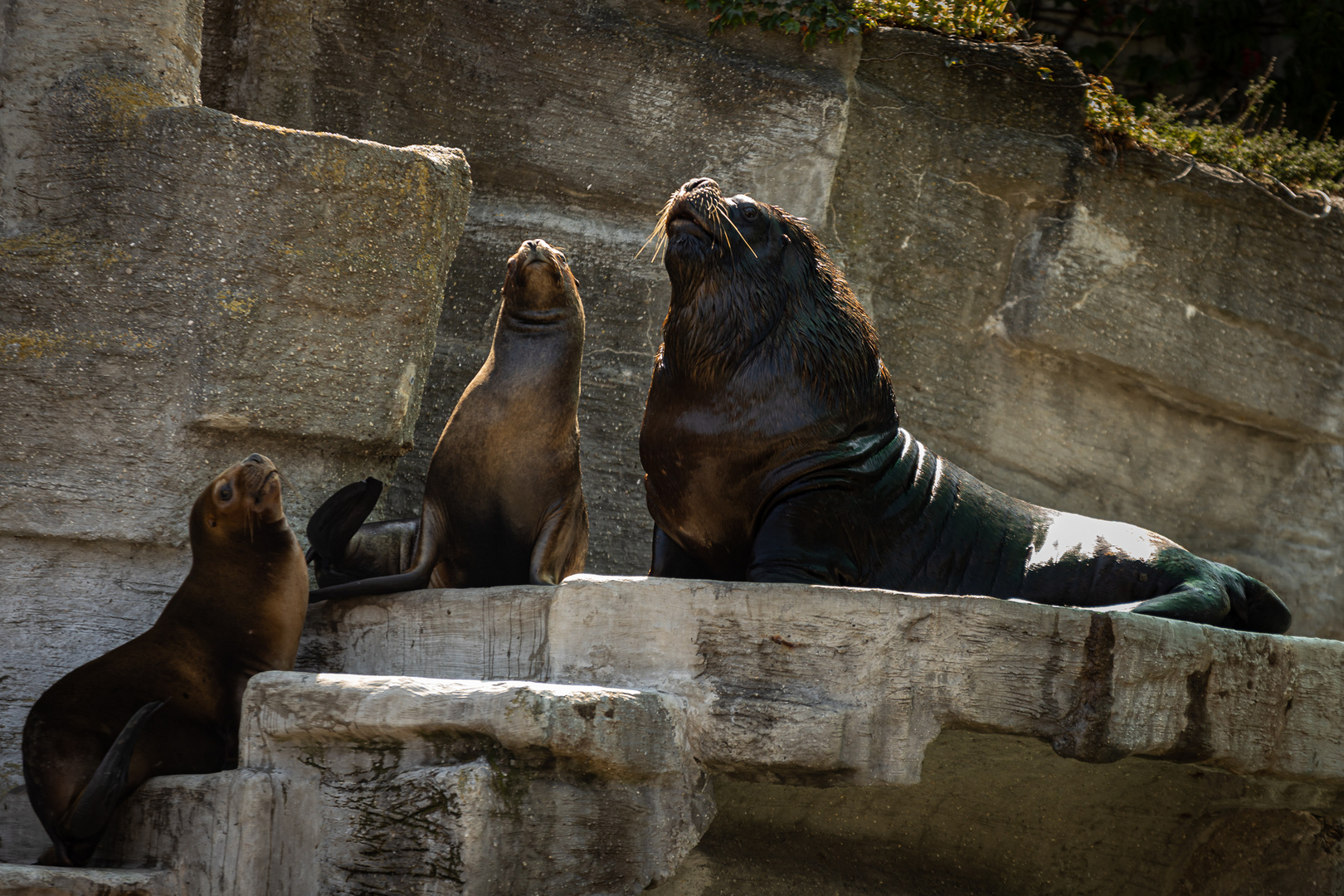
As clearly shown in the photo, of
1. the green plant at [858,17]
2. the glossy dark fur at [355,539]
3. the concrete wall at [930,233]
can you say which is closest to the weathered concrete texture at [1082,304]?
the concrete wall at [930,233]

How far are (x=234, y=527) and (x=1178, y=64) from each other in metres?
6.10

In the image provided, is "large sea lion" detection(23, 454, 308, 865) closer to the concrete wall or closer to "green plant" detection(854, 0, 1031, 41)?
the concrete wall

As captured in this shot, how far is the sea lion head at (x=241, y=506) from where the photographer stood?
293 cm

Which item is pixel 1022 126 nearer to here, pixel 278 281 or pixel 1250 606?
pixel 1250 606

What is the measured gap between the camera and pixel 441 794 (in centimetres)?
215

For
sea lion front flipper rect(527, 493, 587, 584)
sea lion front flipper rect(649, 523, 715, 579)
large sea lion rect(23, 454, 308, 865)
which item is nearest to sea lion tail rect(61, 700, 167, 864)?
large sea lion rect(23, 454, 308, 865)

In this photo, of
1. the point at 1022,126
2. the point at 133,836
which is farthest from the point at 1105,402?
the point at 133,836

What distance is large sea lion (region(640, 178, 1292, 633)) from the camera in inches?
115

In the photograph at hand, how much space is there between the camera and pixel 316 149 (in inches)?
141

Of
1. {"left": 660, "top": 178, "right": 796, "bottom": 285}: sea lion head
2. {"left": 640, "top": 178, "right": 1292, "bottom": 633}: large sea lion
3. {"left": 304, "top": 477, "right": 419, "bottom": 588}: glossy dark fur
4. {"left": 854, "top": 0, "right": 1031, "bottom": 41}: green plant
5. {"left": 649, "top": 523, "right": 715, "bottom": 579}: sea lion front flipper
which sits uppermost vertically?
{"left": 854, "top": 0, "right": 1031, "bottom": 41}: green plant

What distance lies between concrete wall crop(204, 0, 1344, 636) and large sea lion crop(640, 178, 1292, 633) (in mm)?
1686

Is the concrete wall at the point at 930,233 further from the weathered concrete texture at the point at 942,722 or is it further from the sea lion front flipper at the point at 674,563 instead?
the weathered concrete texture at the point at 942,722

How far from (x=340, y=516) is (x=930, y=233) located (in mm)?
3061

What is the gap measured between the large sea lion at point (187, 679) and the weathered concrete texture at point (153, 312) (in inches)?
22.7
